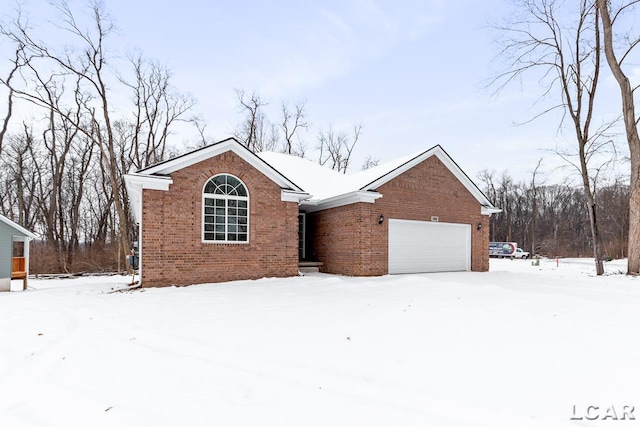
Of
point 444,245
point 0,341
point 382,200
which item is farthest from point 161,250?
point 444,245

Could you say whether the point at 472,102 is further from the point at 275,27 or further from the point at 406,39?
the point at 275,27

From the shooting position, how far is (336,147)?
3434 centimetres

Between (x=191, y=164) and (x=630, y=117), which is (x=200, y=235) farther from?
(x=630, y=117)

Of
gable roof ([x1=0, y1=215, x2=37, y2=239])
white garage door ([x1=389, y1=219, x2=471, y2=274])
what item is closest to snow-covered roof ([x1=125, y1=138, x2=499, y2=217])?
white garage door ([x1=389, y1=219, x2=471, y2=274])

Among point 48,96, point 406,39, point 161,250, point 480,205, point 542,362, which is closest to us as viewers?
point 542,362

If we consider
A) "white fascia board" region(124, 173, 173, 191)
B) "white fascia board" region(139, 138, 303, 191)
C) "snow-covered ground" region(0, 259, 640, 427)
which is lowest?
"snow-covered ground" region(0, 259, 640, 427)

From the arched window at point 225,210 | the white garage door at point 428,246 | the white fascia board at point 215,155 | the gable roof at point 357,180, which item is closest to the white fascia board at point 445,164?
the gable roof at point 357,180

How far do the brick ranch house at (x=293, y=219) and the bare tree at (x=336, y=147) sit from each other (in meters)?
17.3

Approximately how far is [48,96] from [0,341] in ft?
70.8

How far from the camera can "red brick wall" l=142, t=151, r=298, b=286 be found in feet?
33.0

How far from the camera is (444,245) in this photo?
14609 mm

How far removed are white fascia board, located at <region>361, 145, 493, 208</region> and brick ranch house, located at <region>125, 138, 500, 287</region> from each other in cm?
4

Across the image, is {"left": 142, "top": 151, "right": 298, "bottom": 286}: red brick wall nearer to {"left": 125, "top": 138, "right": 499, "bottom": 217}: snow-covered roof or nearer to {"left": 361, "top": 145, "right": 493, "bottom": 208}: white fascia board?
{"left": 125, "top": 138, "right": 499, "bottom": 217}: snow-covered roof

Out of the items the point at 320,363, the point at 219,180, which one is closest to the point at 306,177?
the point at 219,180
